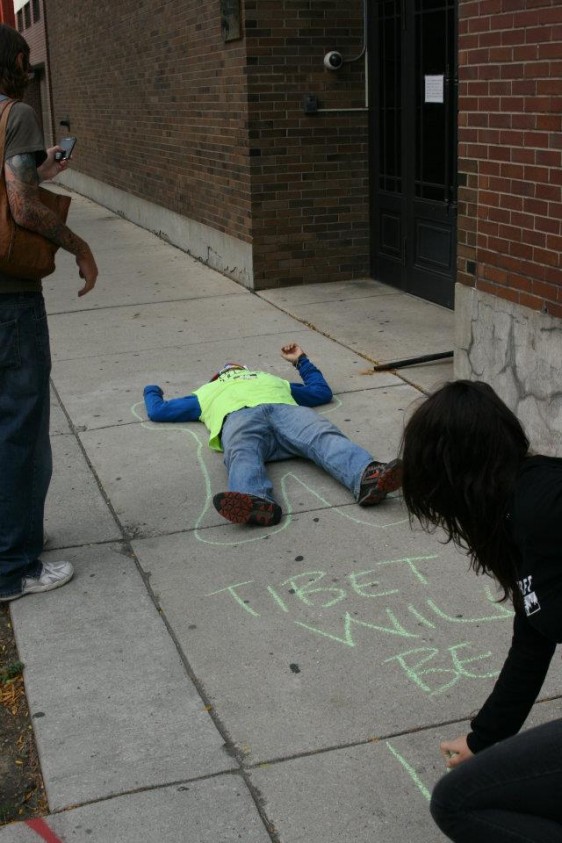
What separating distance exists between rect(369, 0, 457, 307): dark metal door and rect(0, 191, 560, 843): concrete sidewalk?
2.45 meters

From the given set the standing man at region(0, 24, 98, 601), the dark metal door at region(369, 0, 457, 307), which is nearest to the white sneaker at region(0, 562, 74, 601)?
the standing man at region(0, 24, 98, 601)

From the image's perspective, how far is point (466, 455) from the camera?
2.12 meters

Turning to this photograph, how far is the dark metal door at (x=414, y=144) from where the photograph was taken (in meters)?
7.83

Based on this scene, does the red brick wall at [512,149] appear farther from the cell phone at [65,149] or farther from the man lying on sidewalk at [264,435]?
the cell phone at [65,149]

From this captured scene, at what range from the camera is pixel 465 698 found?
10.5 ft

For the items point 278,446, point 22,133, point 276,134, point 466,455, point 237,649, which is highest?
point 276,134

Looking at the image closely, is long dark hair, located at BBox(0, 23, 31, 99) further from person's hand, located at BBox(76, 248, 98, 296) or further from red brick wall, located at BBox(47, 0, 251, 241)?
→ red brick wall, located at BBox(47, 0, 251, 241)

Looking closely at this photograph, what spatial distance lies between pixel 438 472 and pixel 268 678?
149cm

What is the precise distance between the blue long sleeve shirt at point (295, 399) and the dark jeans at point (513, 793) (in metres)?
3.58

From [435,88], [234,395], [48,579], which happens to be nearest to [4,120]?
A: [48,579]

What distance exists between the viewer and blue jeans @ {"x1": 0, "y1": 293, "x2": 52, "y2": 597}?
3875 millimetres

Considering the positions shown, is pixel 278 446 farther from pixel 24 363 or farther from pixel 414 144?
pixel 414 144

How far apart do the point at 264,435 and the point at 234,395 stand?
0.33 meters

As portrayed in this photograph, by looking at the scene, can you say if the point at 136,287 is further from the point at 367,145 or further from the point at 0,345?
the point at 0,345
